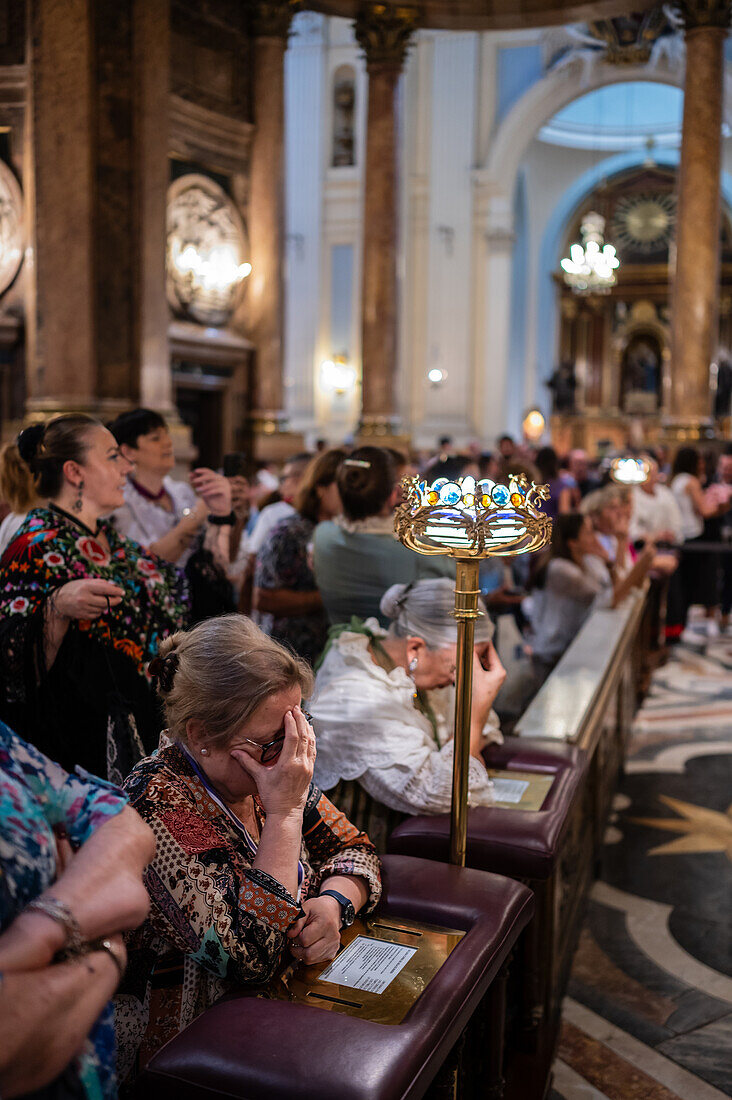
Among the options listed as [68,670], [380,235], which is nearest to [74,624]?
[68,670]

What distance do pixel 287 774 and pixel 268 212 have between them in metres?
8.43

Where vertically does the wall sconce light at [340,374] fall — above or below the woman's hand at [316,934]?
above

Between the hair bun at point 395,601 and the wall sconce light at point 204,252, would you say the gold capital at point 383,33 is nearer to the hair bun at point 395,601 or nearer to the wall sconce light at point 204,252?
the wall sconce light at point 204,252

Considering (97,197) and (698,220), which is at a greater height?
(698,220)

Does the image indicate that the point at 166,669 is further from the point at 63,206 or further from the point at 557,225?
the point at 557,225

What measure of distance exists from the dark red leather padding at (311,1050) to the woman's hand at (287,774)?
32cm

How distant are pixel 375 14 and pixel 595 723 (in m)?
8.69

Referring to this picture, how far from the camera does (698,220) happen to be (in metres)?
11.3

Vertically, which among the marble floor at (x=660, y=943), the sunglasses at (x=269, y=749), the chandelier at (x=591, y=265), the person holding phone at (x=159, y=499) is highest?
the chandelier at (x=591, y=265)

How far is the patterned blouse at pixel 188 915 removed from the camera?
174 cm

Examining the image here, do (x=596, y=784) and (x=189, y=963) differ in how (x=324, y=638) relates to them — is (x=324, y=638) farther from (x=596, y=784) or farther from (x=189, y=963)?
(x=189, y=963)

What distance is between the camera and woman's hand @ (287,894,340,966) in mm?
1923

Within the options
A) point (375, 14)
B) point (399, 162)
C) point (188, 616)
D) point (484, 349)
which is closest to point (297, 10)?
point (375, 14)

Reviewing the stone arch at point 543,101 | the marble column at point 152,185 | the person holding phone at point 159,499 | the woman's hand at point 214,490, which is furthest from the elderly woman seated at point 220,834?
the stone arch at point 543,101
